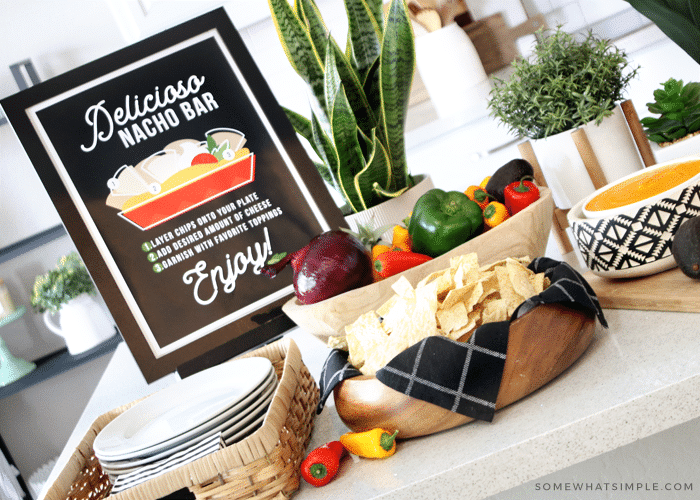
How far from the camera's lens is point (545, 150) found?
89cm

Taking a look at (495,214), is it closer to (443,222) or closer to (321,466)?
(443,222)

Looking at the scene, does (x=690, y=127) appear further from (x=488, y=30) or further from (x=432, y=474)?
(x=488, y=30)

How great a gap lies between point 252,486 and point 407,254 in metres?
0.33

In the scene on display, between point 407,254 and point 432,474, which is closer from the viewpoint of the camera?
point 432,474

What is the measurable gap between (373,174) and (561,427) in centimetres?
63

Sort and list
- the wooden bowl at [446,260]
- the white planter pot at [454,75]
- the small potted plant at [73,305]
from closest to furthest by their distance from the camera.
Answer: the wooden bowl at [446,260], the white planter pot at [454,75], the small potted plant at [73,305]

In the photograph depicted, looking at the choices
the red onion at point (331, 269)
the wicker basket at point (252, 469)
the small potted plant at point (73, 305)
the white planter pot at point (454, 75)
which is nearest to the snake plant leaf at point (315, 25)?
the red onion at point (331, 269)

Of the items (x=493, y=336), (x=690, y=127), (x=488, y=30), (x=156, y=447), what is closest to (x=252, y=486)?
(x=156, y=447)

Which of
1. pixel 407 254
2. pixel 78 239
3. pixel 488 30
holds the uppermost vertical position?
pixel 488 30

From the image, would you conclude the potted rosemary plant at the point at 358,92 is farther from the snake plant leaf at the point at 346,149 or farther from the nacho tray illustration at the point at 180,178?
the nacho tray illustration at the point at 180,178

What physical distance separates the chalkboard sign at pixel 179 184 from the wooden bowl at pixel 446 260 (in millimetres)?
295

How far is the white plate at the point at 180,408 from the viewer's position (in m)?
0.56

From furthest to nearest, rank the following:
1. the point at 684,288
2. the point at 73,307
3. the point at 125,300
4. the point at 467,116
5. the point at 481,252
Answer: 1. the point at 73,307
2. the point at 467,116
3. the point at 125,300
4. the point at 481,252
5. the point at 684,288
